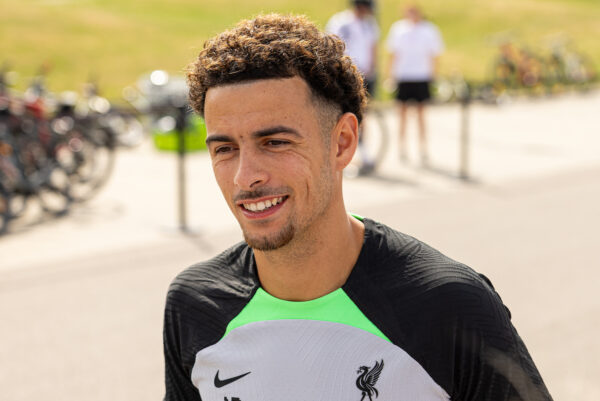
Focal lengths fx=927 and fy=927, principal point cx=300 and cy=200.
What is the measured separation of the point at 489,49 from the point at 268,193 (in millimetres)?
39088

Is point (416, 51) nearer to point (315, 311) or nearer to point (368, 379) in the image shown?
point (315, 311)

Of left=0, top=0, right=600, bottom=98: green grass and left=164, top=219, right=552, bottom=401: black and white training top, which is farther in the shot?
left=0, top=0, right=600, bottom=98: green grass

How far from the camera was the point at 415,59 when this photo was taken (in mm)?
13680

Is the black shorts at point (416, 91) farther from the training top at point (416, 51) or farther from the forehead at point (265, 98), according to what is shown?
Answer: the forehead at point (265, 98)

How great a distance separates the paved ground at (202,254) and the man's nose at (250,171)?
3.80 meters

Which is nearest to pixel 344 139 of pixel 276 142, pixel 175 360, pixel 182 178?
pixel 276 142

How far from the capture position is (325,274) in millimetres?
2254

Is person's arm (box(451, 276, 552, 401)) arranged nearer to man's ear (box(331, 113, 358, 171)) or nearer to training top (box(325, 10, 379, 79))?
man's ear (box(331, 113, 358, 171))

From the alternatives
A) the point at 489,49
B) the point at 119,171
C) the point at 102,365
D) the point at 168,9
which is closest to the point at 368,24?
the point at 119,171

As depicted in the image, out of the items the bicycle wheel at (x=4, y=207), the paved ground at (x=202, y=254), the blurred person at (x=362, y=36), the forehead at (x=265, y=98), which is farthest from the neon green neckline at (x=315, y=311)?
the blurred person at (x=362, y=36)

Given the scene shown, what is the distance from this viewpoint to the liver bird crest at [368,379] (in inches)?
83.6

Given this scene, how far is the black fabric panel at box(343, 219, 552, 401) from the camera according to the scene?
6.89 ft

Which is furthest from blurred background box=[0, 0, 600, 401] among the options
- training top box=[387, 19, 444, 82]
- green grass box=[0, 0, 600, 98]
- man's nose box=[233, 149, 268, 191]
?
green grass box=[0, 0, 600, 98]

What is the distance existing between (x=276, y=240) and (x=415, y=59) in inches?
466
